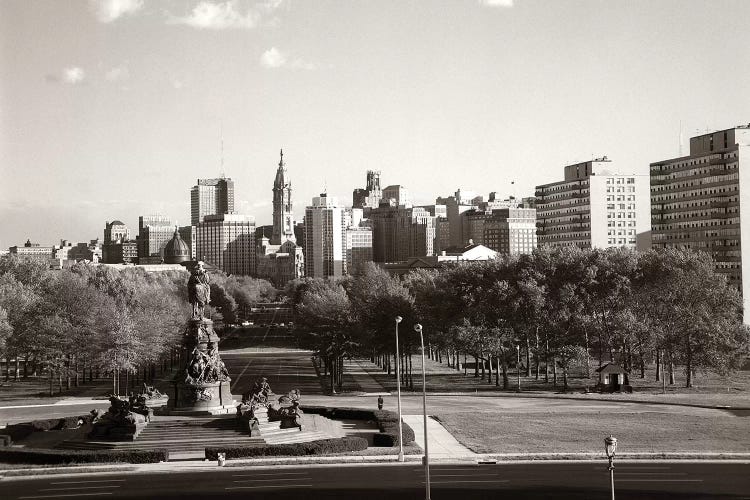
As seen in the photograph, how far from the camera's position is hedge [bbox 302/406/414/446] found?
67.4 metres

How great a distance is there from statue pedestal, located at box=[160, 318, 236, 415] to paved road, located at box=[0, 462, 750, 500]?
1487 centimetres

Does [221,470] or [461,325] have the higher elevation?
[461,325]

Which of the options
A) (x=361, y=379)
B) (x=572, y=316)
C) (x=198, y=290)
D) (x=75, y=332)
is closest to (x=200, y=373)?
(x=198, y=290)

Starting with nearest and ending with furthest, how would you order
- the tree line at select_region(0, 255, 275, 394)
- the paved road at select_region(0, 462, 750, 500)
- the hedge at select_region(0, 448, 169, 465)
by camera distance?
the paved road at select_region(0, 462, 750, 500) → the hedge at select_region(0, 448, 169, 465) → the tree line at select_region(0, 255, 275, 394)

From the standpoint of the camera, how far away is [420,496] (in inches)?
1953

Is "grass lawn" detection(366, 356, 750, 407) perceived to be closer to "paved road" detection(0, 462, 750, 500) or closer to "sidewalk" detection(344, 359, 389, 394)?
"sidewalk" detection(344, 359, 389, 394)

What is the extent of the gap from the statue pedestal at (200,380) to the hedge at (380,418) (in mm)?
9118

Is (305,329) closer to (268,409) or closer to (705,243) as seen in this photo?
(268,409)

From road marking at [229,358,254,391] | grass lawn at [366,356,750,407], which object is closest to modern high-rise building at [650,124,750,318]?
Result: grass lawn at [366,356,750,407]

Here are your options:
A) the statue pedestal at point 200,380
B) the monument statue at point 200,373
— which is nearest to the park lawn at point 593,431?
the statue pedestal at point 200,380

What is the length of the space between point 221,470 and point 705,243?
146 meters

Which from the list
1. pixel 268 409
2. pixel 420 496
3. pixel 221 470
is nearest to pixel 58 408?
pixel 268 409

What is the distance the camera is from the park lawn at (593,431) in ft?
214

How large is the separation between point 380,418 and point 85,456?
24.4m
